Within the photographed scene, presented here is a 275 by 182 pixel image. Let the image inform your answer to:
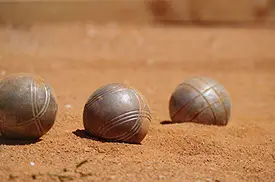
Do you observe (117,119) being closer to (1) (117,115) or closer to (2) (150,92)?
(1) (117,115)

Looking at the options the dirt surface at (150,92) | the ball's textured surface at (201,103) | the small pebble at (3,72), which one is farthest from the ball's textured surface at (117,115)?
the small pebble at (3,72)

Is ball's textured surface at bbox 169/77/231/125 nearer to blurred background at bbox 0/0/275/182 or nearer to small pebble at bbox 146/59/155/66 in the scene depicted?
blurred background at bbox 0/0/275/182

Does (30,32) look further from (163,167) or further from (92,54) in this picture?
(163,167)

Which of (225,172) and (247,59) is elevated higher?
(225,172)

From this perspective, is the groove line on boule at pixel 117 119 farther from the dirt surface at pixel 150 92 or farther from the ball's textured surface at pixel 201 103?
the ball's textured surface at pixel 201 103

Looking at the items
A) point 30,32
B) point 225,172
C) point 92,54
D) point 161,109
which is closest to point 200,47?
point 92,54

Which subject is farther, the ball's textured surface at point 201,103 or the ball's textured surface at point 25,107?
the ball's textured surface at point 201,103
